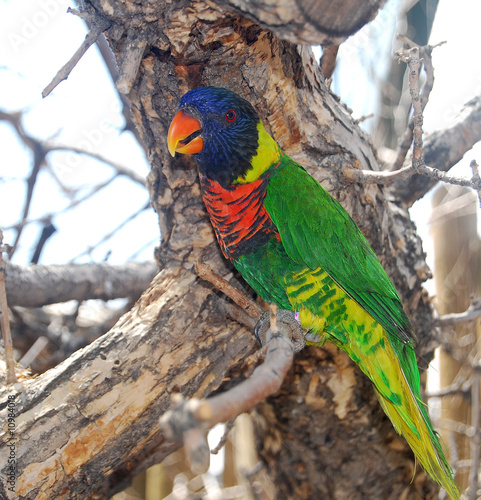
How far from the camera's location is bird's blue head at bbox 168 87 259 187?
2.06m

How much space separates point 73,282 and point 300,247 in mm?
2176

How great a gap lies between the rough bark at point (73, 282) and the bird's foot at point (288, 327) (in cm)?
192

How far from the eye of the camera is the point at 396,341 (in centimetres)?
215

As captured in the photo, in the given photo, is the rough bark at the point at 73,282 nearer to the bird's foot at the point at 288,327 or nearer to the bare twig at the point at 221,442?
the bare twig at the point at 221,442

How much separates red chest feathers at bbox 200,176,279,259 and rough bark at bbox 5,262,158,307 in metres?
1.77

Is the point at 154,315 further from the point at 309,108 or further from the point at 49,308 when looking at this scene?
the point at 49,308

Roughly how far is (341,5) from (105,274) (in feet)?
9.44

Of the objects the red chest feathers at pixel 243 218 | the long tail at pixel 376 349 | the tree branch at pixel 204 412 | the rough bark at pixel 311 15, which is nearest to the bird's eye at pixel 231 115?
the red chest feathers at pixel 243 218

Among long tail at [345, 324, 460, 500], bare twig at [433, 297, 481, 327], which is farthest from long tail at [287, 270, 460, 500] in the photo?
bare twig at [433, 297, 481, 327]

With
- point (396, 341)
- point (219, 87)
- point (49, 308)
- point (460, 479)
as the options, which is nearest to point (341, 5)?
point (219, 87)

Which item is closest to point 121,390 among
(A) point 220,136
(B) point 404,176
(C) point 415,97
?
(A) point 220,136

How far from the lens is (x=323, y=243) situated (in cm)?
204

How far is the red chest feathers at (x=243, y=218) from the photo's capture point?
6.82 ft

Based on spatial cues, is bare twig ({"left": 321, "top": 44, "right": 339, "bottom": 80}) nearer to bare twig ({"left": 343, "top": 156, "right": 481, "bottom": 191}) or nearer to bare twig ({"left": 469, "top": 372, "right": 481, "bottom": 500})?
bare twig ({"left": 343, "top": 156, "right": 481, "bottom": 191})
